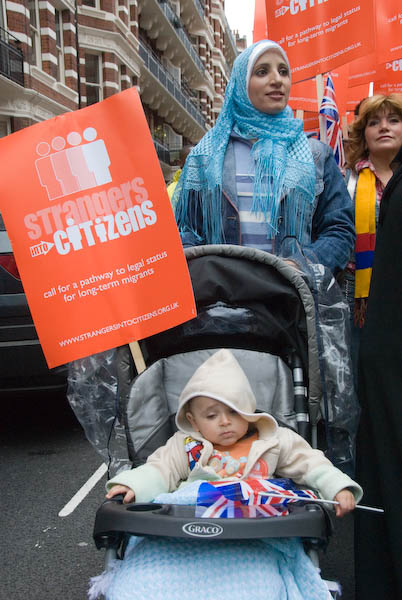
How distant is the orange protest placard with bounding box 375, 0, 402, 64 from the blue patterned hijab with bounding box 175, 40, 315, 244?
4.02 metres

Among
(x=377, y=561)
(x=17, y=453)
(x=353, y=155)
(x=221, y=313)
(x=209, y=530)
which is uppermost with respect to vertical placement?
(x=353, y=155)

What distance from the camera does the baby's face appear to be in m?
2.32

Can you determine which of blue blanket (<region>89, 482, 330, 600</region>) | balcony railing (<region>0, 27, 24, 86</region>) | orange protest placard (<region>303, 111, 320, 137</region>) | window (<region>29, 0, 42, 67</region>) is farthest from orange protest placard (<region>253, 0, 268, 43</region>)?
window (<region>29, 0, 42, 67</region>)

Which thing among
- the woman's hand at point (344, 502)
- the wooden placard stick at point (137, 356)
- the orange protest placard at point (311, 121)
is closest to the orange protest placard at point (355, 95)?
the orange protest placard at point (311, 121)

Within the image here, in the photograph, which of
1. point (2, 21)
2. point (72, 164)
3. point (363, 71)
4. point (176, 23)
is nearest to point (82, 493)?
point (72, 164)

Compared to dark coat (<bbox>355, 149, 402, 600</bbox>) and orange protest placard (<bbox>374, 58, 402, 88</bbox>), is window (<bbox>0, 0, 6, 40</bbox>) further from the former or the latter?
dark coat (<bbox>355, 149, 402, 600</bbox>)

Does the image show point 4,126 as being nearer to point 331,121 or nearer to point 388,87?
point 388,87

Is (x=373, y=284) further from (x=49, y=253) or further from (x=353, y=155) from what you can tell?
(x=353, y=155)

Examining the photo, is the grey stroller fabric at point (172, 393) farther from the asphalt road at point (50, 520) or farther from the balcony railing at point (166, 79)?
the balcony railing at point (166, 79)

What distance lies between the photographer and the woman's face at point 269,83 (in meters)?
2.98

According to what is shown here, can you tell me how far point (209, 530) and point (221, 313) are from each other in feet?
3.58

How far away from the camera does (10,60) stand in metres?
16.8

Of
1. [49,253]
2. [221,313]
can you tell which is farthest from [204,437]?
[49,253]

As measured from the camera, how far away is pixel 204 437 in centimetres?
237
